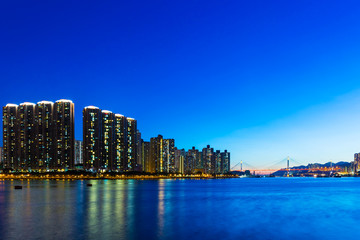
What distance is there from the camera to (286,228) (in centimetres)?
3609

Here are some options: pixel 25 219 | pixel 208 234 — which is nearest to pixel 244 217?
pixel 208 234

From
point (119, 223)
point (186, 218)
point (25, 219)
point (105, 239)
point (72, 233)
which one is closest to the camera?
point (105, 239)

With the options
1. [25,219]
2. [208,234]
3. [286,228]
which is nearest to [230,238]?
[208,234]

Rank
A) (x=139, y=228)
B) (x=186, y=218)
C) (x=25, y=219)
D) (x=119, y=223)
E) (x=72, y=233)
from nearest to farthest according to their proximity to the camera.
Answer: (x=72, y=233)
(x=139, y=228)
(x=119, y=223)
(x=25, y=219)
(x=186, y=218)

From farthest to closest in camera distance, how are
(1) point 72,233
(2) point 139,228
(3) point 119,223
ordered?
(3) point 119,223
(2) point 139,228
(1) point 72,233

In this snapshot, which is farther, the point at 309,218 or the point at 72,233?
the point at 309,218

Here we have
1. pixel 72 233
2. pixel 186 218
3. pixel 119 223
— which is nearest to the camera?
pixel 72 233

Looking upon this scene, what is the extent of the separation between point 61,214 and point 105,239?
17665mm

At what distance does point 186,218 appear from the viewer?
42.7 meters

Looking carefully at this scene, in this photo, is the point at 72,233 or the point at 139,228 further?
the point at 139,228

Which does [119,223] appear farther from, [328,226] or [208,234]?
[328,226]

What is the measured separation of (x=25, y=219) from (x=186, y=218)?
1664 cm

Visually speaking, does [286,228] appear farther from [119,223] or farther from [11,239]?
[11,239]

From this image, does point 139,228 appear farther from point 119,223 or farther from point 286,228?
point 286,228
